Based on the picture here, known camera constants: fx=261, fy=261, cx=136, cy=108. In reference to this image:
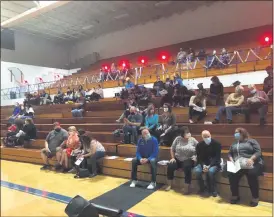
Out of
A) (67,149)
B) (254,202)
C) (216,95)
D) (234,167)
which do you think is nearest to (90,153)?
(67,149)

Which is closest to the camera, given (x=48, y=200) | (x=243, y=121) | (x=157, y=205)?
(x=48, y=200)

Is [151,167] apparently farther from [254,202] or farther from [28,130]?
[28,130]

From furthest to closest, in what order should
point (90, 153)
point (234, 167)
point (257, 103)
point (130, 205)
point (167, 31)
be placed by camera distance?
point (90, 153), point (257, 103), point (234, 167), point (130, 205), point (167, 31)

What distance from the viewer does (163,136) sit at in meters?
3.97

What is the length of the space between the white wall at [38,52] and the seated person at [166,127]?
7.87ft

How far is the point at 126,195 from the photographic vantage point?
3.01 metres

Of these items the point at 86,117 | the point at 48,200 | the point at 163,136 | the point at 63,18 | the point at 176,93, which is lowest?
the point at 48,200

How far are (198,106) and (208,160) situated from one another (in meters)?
1.25

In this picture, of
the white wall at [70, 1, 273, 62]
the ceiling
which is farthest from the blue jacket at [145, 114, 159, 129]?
the ceiling

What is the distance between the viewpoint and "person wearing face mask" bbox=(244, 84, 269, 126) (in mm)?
3594

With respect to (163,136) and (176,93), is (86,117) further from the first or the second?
(176,93)

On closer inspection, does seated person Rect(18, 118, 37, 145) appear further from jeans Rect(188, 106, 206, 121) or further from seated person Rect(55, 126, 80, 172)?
jeans Rect(188, 106, 206, 121)

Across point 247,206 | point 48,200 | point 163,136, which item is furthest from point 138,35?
point 163,136

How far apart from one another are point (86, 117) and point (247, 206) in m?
2.59
